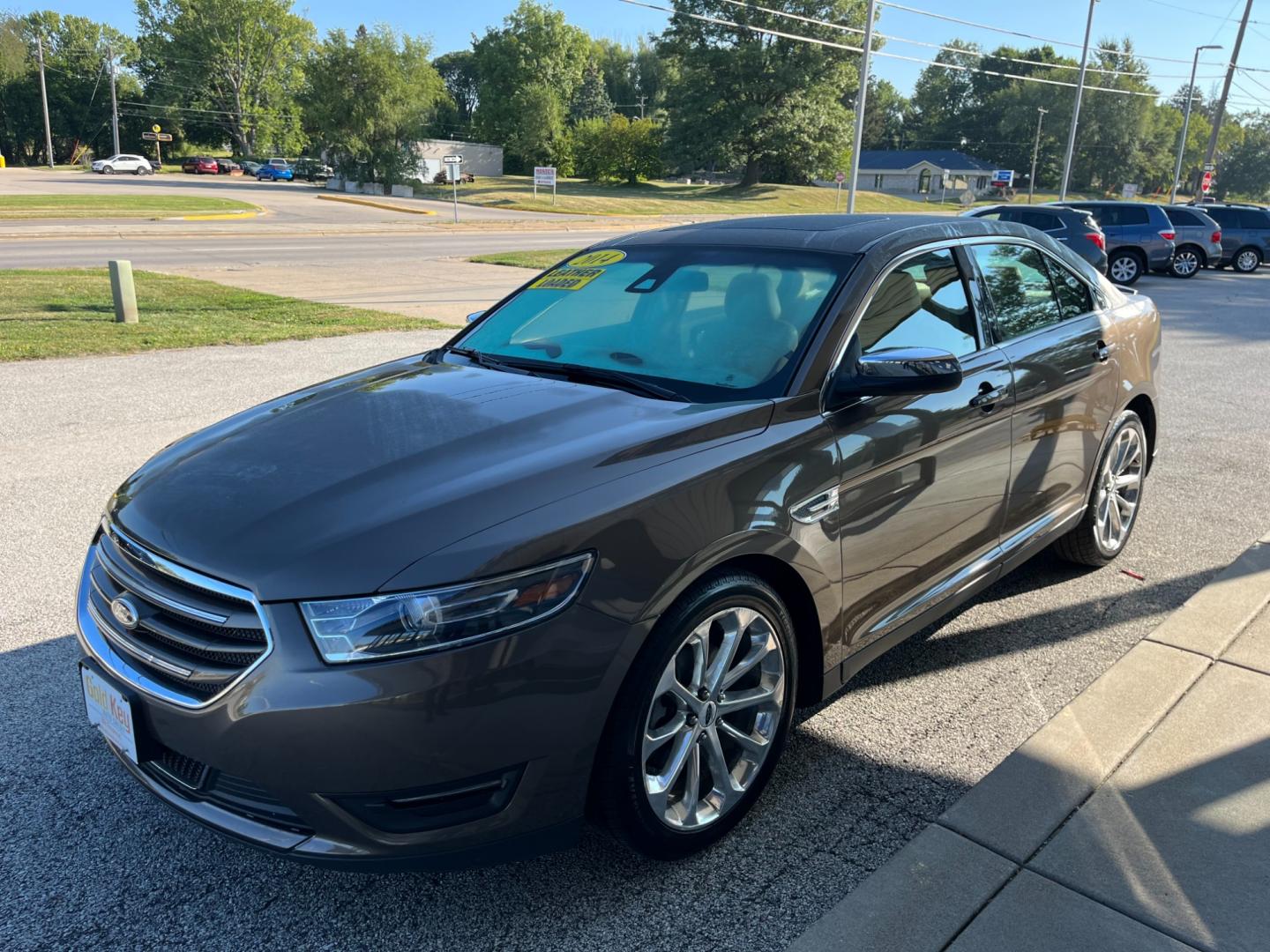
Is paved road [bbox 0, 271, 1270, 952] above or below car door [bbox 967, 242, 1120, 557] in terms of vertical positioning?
below

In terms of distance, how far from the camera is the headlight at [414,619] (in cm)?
207

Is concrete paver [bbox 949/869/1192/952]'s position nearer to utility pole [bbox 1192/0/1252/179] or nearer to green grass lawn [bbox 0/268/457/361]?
green grass lawn [bbox 0/268/457/361]

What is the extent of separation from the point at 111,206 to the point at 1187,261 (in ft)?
122

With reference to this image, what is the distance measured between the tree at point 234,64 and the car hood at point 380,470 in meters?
94.8

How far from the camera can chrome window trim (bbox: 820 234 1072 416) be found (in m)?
2.98

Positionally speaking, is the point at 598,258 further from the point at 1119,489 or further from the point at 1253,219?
the point at 1253,219

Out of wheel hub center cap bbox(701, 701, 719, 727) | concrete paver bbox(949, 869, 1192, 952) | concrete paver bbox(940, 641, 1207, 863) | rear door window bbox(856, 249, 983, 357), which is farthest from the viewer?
rear door window bbox(856, 249, 983, 357)

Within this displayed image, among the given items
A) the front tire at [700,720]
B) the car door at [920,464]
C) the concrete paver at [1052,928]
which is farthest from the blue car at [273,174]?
the concrete paver at [1052,928]

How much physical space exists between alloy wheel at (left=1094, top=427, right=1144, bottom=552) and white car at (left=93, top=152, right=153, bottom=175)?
83.0 m

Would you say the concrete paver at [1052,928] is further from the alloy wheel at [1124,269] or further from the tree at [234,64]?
the tree at [234,64]

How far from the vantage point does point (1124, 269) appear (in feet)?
73.0

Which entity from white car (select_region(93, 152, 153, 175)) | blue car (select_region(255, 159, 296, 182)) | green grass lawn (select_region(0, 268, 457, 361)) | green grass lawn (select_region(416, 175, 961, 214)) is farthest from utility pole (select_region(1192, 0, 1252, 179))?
white car (select_region(93, 152, 153, 175))

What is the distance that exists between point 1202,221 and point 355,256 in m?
20.6

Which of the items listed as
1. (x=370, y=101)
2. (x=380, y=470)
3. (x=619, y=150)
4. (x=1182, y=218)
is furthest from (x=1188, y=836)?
(x=619, y=150)
